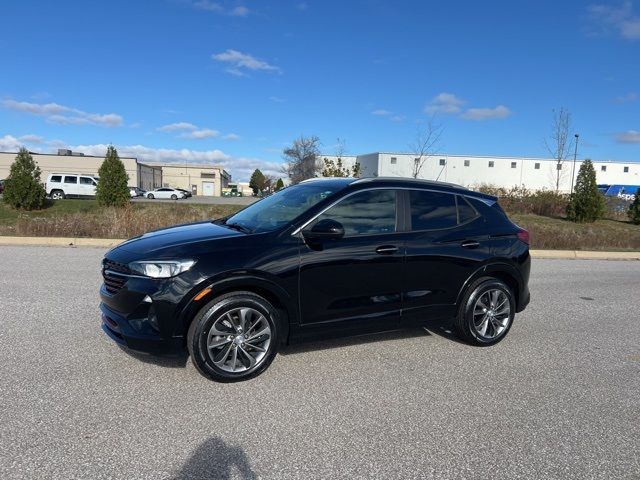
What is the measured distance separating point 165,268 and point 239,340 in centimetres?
88

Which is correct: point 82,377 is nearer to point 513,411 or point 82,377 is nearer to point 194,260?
point 194,260

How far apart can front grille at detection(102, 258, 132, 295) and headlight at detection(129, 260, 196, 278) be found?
19 centimetres

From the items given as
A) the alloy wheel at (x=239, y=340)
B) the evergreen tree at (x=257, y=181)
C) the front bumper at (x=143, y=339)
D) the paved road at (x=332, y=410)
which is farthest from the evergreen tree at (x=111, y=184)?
the evergreen tree at (x=257, y=181)

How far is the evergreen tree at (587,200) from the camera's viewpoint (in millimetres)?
25922

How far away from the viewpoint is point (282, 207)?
5.06 metres

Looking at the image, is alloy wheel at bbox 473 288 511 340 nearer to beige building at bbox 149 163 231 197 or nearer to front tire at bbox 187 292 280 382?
front tire at bbox 187 292 280 382

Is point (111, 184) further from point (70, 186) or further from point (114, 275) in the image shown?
point (114, 275)

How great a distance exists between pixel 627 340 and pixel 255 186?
112 metres

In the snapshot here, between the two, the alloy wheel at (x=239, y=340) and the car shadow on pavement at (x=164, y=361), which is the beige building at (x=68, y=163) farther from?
the alloy wheel at (x=239, y=340)

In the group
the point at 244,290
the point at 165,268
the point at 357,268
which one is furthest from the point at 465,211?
the point at 165,268

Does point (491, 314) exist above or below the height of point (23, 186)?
below

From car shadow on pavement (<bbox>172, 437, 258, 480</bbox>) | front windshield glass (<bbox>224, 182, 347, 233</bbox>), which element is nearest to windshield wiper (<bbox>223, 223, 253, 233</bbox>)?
front windshield glass (<bbox>224, 182, 347, 233</bbox>)

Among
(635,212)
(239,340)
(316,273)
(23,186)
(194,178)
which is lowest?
(239,340)

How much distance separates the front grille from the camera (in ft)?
13.5
